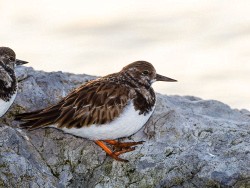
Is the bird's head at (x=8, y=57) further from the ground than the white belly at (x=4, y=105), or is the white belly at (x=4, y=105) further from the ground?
the bird's head at (x=8, y=57)

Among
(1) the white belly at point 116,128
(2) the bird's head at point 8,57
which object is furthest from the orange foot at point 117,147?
(2) the bird's head at point 8,57

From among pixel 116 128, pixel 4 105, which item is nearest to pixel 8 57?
pixel 4 105

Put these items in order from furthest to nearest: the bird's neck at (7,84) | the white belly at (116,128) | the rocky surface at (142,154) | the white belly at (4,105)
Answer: the bird's neck at (7,84) < the white belly at (4,105) < the white belly at (116,128) < the rocky surface at (142,154)

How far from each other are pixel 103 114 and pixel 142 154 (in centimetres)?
96

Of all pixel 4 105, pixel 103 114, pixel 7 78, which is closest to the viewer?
pixel 103 114

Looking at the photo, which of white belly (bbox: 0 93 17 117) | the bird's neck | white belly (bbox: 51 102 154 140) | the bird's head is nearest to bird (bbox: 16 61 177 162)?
white belly (bbox: 51 102 154 140)

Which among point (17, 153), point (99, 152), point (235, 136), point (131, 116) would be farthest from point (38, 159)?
point (235, 136)

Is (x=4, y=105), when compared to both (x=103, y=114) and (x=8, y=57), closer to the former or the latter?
(x=8, y=57)

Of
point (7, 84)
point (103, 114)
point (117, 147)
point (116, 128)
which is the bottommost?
point (117, 147)

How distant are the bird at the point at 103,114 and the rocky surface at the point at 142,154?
31 centimetres

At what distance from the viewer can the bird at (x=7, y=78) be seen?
10.7 metres

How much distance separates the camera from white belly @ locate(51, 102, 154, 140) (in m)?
10.3

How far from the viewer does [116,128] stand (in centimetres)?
1035

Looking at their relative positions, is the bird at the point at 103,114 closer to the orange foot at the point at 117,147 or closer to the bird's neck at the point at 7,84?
the orange foot at the point at 117,147
